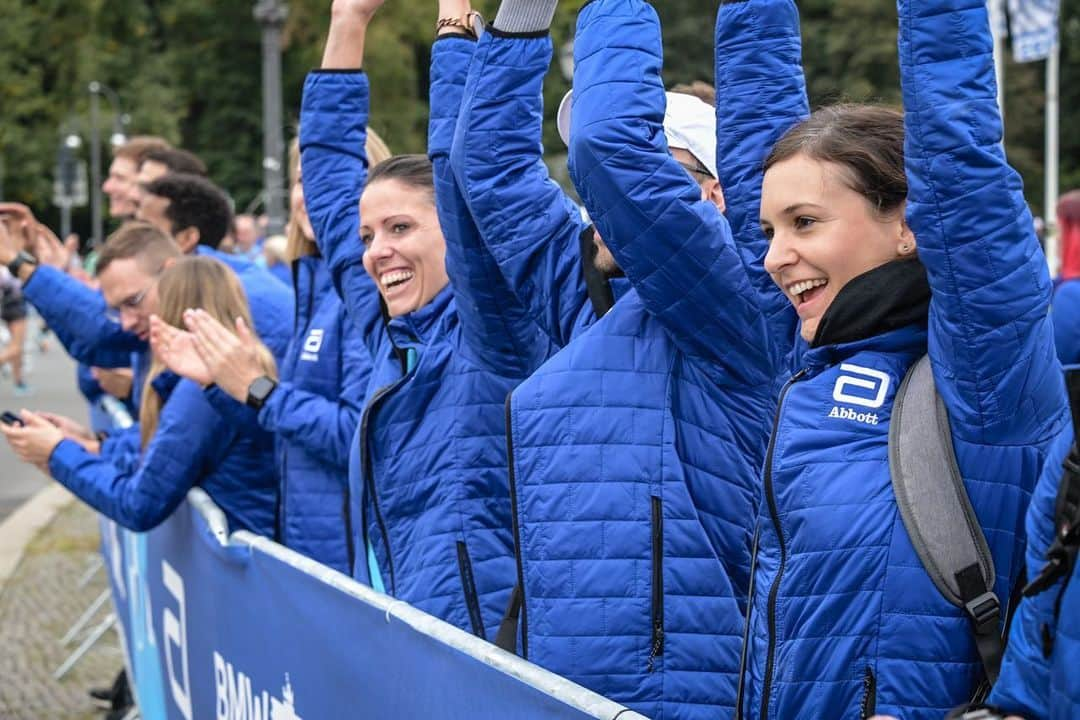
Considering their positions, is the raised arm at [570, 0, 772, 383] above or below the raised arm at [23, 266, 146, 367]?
above

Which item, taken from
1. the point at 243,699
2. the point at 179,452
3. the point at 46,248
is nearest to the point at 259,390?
the point at 179,452

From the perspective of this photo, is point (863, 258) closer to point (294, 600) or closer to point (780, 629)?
point (780, 629)

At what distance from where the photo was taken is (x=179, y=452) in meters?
4.64

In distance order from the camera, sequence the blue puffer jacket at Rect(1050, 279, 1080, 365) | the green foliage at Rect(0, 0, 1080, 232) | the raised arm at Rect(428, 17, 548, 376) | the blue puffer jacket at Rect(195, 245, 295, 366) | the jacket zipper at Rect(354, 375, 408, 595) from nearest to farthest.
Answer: the raised arm at Rect(428, 17, 548, 376)
the jacket zipper at Rect(354, 375, 408, 595)
the blue puffer jacket at Rect(1050, 279, 1080, 365)
the blue puffer jacket at Rect(195, 245, 295, 366)
the green foliage at Rect(0, 0, 1080, 232)

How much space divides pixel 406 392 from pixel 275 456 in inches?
56.5

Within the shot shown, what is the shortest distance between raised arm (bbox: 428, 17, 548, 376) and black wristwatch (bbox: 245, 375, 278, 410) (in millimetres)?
967

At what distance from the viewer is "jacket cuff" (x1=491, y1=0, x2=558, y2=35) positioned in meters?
3.04

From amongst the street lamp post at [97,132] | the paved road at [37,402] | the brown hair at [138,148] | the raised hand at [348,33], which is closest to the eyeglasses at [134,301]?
the raised hand at [348,33]

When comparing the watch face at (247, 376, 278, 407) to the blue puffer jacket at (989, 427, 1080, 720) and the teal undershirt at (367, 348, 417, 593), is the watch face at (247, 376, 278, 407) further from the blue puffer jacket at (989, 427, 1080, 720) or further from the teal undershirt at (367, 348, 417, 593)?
the blue puffer jacket at (989, 427, 1080, 720)

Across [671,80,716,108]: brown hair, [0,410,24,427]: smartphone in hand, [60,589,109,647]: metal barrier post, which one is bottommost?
[60,589,109,647]: metal barrier post

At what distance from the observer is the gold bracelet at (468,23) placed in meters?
3.45

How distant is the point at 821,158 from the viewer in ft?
8.02

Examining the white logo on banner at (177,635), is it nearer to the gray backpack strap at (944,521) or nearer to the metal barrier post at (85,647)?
the metal barrier post at (85,647)

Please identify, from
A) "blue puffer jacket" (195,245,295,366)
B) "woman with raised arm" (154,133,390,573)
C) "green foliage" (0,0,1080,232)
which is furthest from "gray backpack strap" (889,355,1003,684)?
"green foliage" (0,0,1080,232)
